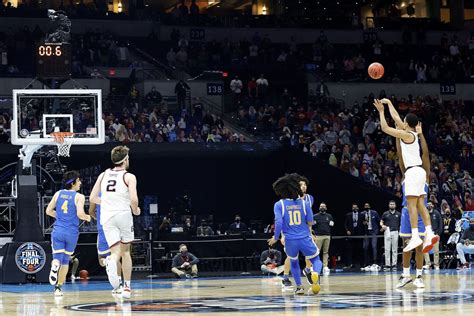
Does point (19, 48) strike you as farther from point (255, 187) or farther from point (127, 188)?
point (127, 188)

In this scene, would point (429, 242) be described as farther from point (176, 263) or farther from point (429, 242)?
point (176, 263)

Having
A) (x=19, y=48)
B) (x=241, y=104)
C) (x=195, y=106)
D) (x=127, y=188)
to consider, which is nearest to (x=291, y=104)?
(x=241, y=104)

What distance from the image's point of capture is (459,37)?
49.1 metres

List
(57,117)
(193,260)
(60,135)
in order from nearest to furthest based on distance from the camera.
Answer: (60,135)
(57,117)
(193,260)

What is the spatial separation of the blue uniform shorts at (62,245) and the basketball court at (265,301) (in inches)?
27.1

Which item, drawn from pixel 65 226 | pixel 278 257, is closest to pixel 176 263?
pixel 278 257

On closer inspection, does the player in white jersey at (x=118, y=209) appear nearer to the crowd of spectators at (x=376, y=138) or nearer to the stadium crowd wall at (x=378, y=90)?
the crowd of spectators at (x=376, y=138)

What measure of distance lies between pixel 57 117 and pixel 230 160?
10.0 meters

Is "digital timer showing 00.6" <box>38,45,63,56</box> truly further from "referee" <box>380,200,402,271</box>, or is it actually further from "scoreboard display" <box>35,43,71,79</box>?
"referee" <box>380,200,402,271</box>

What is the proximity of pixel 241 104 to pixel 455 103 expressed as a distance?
9.22 metres

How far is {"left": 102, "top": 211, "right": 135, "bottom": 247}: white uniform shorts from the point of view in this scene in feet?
49.1

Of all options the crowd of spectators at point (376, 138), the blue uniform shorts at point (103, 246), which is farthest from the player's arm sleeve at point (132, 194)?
the crowd of spectators at point (376, 138)

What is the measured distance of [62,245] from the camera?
1756cm

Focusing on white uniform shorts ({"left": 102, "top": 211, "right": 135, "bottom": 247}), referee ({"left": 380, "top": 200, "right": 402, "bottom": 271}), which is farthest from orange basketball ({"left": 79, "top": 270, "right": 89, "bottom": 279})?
white uniform shorts ({"left": 102, "top": 211, "right": 135, "bottom": 247})
